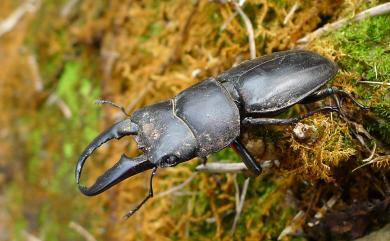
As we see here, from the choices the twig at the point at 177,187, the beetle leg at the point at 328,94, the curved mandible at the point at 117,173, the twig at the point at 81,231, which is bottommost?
the twig at the point at 81,231

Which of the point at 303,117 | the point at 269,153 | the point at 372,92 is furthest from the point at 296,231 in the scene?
the point at 372,92

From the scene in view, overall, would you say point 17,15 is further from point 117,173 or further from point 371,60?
point 371,60

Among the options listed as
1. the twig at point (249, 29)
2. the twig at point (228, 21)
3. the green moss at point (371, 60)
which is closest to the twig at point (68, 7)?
the twig at point (228, 21)

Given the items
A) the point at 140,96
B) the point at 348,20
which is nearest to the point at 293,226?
the point at 348,20

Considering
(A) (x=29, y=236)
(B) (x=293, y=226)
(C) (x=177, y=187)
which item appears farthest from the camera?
(A) (x=29, y=236)

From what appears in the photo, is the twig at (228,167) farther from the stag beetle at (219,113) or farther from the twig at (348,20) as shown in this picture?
the twig at (348,20)

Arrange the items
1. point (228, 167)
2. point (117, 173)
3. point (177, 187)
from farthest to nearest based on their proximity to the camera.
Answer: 1. point (177, 187)
2. point (228, 167)
3. point (117, 173)

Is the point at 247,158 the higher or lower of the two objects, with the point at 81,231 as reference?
higher

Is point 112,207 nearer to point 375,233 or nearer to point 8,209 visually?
point 8,209
